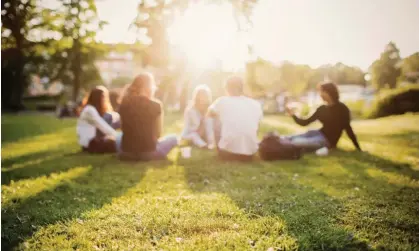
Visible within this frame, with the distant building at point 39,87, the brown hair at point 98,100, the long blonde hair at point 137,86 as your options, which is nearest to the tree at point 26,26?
the brown hair at point 98,100

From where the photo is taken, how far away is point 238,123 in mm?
7719

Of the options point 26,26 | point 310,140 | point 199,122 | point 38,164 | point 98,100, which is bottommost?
point 38,164

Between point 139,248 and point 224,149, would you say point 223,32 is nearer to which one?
point 224,149

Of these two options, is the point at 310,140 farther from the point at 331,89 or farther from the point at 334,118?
the point at 331,89

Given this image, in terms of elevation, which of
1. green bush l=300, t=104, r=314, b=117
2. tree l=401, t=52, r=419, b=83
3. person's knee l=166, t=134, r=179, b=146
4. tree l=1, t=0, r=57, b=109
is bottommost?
green bush l=300, t=104, r=314, b=117

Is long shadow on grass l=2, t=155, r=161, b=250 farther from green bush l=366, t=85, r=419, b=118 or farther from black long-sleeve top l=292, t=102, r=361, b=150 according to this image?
green bush l=366, t=85, r=419, b=118

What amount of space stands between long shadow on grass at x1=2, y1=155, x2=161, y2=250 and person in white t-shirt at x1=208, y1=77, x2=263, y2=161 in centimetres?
193

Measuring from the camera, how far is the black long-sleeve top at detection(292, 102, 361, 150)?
8.55m

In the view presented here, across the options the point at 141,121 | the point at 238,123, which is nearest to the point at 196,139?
the point at 238,123

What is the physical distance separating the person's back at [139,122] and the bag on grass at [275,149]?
248 centimetres

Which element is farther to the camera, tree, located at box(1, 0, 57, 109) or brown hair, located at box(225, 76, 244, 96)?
tree, located at box(1, 0, 57, 109)

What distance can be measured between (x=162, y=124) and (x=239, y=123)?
5.79 ft

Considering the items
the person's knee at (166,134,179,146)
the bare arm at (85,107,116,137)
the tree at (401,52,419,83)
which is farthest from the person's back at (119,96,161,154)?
the tree at (401,52,419,83)

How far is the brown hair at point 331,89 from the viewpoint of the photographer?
28.1 feet
